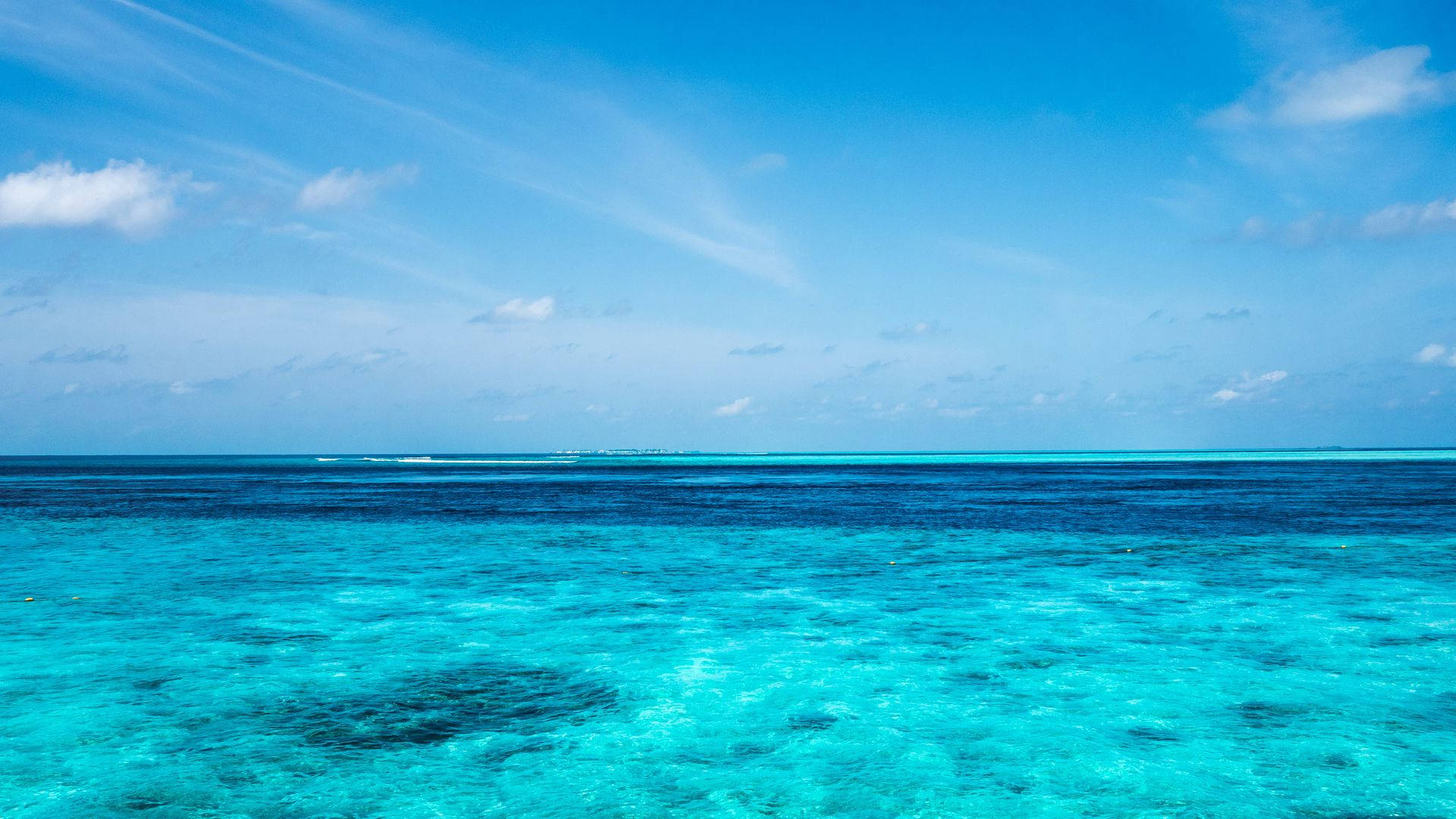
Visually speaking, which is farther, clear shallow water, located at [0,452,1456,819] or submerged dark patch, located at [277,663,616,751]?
submerged dark patch, located at [277,663,616,751]

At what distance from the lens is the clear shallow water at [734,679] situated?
966cm

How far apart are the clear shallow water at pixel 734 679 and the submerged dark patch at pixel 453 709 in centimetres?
7

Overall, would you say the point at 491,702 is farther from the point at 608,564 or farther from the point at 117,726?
the point at 608,564

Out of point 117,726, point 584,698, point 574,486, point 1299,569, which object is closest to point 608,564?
point 584,698

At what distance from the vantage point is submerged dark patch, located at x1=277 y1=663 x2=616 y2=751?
11.2 metres

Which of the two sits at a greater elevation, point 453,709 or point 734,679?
point 453,709

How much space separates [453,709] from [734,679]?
4308 mm

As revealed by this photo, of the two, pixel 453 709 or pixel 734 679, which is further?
pixel 734 679

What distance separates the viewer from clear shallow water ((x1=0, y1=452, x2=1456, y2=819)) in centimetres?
966

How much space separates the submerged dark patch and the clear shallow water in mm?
71

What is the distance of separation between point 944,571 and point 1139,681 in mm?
11485

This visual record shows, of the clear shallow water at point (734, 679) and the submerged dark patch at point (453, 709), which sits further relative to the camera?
the submerged dark patch at point (453, 709)

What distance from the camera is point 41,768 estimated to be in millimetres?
10156

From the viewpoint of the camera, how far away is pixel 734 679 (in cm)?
1412
